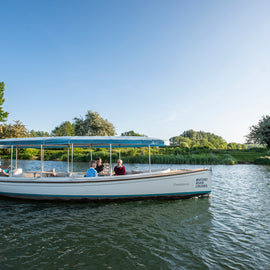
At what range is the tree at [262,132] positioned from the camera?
31686 mm

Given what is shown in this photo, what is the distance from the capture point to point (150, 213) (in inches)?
272

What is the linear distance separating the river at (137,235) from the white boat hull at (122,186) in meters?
0.31

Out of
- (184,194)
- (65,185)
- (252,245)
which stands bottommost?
(252,245)

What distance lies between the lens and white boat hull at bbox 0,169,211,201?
7.75m

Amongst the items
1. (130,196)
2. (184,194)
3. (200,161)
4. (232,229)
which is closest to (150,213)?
(130,196)

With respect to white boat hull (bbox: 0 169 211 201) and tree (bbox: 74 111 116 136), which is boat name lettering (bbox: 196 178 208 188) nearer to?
white boat hull (bbox: 0 169 211 201)

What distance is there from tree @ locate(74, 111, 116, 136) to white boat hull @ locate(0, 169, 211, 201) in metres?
35.0

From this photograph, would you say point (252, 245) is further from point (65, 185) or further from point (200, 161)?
point (200, 161)

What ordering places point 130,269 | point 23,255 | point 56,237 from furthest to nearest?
point 56,237, point 23,255, point 130,269

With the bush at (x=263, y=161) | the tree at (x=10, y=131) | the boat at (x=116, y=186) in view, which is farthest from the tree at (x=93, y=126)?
the boat at (x=116, y=186)

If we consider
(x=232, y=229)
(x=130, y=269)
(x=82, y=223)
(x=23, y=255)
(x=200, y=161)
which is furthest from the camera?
(x=200, y=161)

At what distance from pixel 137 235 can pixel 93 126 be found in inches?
1554

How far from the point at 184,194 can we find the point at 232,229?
265 cm

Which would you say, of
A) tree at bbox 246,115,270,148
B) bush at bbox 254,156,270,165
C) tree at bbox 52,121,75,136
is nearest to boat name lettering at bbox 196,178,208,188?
bush at bbox 254,156,270,165
